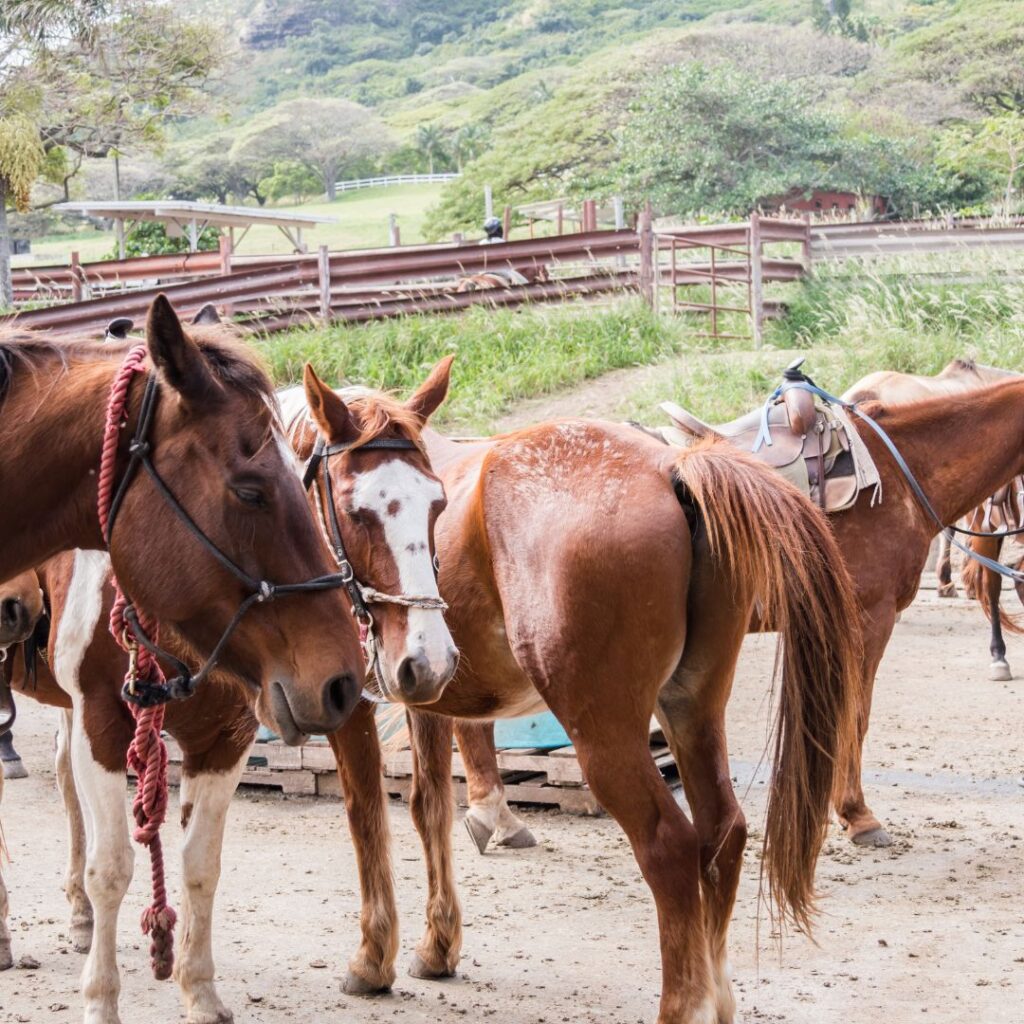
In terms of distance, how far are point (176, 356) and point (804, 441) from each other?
4119 millimetres

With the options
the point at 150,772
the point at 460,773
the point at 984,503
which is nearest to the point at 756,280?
the point at 984,503

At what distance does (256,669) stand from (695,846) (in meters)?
1.41

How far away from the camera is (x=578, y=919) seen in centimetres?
495

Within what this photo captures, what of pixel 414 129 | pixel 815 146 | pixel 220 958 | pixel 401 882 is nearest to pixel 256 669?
pixel 220 958

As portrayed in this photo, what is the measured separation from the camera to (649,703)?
3.52 m

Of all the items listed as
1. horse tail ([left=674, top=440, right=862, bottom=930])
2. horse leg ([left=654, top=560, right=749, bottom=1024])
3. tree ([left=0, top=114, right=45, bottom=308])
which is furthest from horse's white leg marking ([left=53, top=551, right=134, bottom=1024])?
tree ([left=0, top=114, right=45, bottom=308])

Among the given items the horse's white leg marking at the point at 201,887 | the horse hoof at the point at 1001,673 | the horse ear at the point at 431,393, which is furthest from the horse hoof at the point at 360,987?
the horse hoof at the point at 1001,673

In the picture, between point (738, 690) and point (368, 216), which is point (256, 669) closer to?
point (738, 690)

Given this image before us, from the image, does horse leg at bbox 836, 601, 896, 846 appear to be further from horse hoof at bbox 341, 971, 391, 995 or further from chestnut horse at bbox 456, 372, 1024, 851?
horse hoof at bbox 341, 971, 391, 995

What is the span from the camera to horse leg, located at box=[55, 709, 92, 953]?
468cm

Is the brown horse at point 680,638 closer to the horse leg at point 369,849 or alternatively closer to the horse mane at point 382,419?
the horse mane at point 382,419

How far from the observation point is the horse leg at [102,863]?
3645mm

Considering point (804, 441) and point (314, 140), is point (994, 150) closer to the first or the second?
point (804, 441)

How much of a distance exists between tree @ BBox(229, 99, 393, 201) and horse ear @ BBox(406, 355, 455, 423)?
6873 centimetres
